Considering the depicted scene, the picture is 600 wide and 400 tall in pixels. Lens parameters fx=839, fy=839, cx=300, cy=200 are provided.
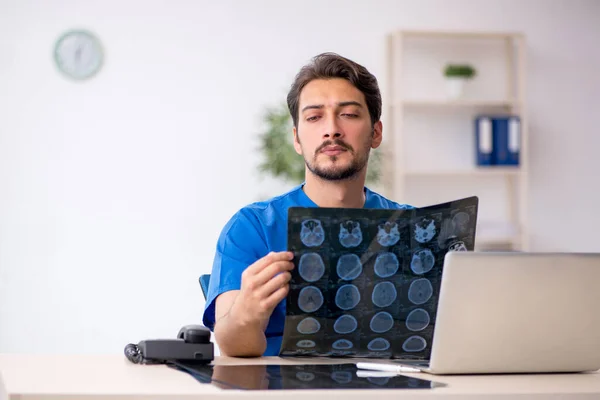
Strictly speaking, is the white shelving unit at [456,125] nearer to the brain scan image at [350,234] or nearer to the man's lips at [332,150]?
the man's lips at [332,150]

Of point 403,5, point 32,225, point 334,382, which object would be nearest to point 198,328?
point 334,382

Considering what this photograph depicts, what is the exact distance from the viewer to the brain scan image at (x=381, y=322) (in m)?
1.63

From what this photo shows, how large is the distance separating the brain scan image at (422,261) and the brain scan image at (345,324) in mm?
158

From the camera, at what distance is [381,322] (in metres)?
1.64

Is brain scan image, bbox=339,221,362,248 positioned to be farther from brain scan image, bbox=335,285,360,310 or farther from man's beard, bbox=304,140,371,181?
man's beard, bbox=304,140,371,181

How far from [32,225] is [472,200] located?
3426 mm

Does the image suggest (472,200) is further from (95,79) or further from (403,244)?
(95,79)

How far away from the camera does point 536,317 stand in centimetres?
137

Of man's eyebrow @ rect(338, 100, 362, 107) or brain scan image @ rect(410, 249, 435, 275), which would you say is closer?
brain scan image @ rect(410, 249, 435, 275)

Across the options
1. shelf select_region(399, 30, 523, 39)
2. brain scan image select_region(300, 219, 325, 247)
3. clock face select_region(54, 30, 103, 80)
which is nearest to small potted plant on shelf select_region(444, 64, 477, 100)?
shelf select_region(399, 30, 523, 39)

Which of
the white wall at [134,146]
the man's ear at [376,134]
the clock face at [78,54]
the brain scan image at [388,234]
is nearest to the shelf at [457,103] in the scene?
the white wall at [134,146]

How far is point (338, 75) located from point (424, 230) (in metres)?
0.65

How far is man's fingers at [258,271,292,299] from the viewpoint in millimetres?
1582

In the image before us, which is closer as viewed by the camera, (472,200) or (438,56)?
(472,200)
